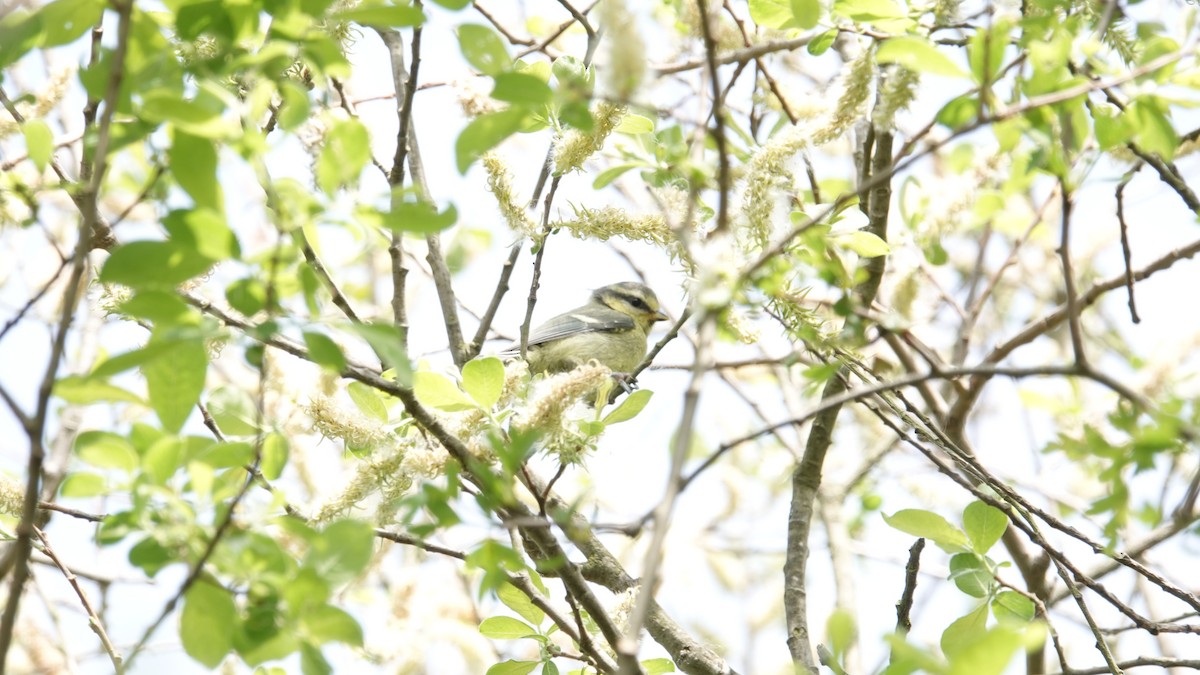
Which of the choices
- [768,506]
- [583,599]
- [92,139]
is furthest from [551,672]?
[768,506]

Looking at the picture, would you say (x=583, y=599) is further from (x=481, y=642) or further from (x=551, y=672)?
(x=481, y=642)

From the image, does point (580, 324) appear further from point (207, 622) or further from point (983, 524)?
point (207, 622)

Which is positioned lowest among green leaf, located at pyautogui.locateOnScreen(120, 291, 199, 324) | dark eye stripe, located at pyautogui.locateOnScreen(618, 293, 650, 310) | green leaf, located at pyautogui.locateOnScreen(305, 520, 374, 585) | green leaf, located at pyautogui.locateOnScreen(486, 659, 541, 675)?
green leaf, located at pyautogui.locateOnScreen(305, 520, 374, 585)

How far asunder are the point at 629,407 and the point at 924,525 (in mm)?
646

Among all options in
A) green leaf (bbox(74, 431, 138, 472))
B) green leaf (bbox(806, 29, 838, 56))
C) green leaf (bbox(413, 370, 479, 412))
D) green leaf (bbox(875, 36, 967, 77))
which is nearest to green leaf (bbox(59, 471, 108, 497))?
green leaf (bbox(74, 431, 138, 472))

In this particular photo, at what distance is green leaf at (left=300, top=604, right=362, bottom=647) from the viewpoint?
Answer: 56.9 inches

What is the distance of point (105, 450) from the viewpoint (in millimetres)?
1544

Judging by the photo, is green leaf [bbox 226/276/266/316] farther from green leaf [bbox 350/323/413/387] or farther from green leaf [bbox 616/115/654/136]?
green leaf [bbox 616/115/654/136]

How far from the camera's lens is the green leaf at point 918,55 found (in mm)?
1638

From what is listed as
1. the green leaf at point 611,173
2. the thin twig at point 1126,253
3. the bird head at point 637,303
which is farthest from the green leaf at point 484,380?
the bird head at point 637,303

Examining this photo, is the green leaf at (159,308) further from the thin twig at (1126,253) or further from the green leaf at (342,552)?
the thin twig at (1126,253)

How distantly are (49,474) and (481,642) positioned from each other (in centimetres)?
179

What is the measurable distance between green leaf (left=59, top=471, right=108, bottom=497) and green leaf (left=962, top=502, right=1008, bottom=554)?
165 centimetres

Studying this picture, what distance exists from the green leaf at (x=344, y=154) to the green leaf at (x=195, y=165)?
0.15 m
